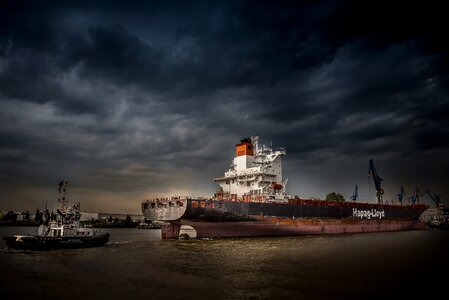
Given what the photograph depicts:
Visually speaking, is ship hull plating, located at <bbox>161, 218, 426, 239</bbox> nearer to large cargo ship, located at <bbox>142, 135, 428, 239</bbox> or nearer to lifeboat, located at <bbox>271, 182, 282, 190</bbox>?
large cargo ship, located at <bbox>142, 135, 428, 239</bbox>

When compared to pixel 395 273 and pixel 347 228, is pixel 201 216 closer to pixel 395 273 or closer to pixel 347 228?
pixel 395 273

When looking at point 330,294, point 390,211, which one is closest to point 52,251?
point 330,294

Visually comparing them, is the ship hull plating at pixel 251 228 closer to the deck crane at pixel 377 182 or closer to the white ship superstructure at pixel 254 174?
the white ship superstructure at pixel 254 174

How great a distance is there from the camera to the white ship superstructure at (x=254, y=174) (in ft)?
146

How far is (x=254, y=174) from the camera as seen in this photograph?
44.8m

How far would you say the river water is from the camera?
14.0 metres

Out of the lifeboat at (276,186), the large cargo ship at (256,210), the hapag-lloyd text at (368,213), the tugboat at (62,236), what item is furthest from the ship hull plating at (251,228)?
the tugboat at (62,236)

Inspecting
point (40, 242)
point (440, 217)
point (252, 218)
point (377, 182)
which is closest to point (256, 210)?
point (252, 218)

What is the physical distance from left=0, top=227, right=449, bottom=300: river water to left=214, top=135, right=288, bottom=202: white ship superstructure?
18.1 metres

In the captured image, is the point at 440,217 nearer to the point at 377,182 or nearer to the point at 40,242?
the point at 377,182

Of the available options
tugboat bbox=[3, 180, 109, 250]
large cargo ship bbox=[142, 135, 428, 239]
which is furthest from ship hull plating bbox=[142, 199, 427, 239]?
tugboat bbox=[3, 180, 109, 250]

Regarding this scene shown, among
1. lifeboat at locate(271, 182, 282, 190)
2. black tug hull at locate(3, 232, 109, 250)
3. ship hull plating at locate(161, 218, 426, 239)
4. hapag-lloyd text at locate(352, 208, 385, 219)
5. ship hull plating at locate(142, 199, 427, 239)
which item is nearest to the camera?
black tug hull at locate(3, 232, 109, 250)

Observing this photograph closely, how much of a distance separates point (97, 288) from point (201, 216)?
21467 millimetres

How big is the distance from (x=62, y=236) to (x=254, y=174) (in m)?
25.6
